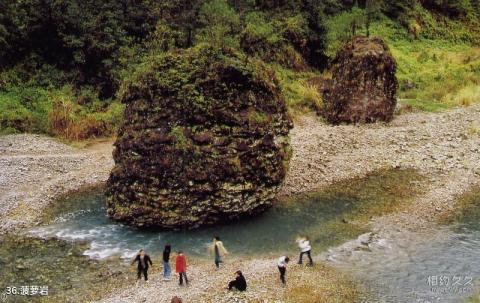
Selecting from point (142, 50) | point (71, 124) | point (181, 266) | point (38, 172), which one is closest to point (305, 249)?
point (181, 266)

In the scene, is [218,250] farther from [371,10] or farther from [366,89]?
[371,10]

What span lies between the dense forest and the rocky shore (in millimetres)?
3624

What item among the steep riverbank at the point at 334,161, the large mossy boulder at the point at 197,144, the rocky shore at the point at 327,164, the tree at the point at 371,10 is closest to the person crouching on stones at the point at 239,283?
the rocky shore at the point at 327,164

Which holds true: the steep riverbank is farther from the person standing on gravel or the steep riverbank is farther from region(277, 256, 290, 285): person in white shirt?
the person standing on gravel

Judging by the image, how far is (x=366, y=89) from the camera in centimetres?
4625

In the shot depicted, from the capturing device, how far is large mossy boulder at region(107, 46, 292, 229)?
1131 inches

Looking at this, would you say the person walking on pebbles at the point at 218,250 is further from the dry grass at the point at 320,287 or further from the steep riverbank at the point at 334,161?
the steep riverbank at the point at 334,161

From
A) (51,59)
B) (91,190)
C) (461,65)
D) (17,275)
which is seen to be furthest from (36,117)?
(461,65)

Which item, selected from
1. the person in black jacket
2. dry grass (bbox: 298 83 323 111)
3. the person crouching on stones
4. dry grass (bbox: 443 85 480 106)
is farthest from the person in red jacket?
dry grass (bbox: 443 85 480 106)

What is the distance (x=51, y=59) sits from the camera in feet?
163

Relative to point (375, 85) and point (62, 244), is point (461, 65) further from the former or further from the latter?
point (62, 244)

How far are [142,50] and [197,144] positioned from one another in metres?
24.6

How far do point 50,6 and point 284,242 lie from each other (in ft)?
108

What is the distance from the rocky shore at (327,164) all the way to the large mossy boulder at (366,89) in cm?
126
